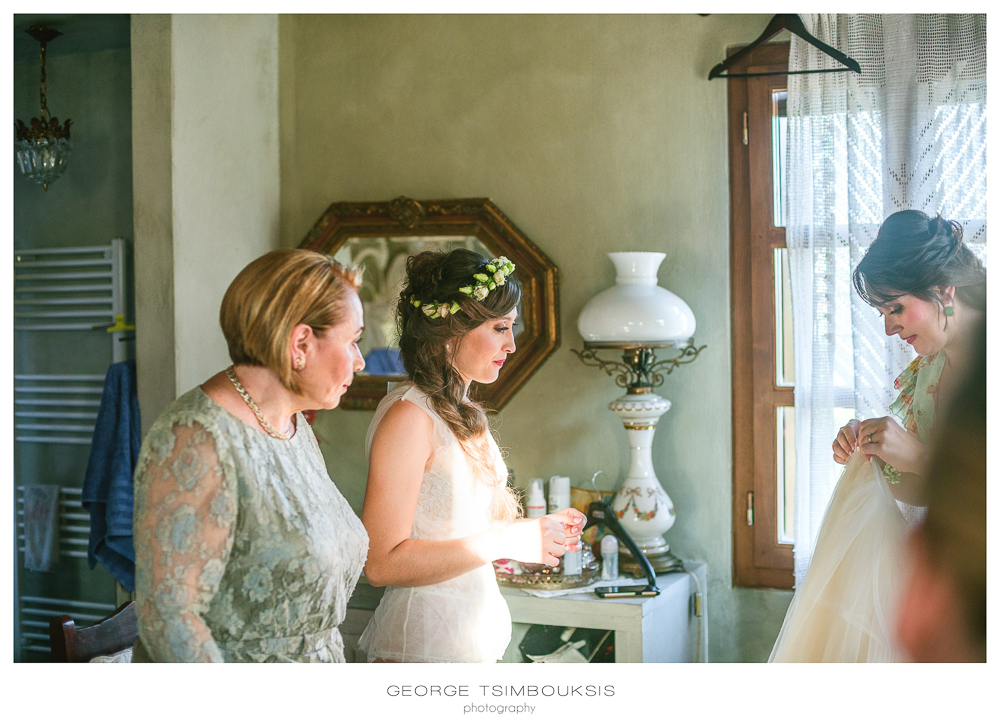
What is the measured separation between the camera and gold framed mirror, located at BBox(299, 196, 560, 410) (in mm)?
1771

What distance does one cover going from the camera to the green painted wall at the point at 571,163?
1.62 metres

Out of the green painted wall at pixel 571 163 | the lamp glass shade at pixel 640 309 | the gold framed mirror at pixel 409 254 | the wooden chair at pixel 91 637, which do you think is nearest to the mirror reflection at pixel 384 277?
the gold framed mirror at pixel 409 254

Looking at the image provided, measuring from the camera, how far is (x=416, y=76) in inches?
68.2

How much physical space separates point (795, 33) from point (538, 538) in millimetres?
1010

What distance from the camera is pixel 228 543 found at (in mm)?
849

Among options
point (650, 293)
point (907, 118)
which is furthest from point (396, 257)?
point (907, 118)

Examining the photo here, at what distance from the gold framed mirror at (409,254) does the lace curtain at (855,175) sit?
1.81 feet

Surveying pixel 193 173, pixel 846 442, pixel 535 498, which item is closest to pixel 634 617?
pixel 535 498

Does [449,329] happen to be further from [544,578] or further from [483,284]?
[544,578]

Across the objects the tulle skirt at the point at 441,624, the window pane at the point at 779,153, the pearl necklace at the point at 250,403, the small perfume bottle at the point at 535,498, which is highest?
the window pane at the point at 779,153

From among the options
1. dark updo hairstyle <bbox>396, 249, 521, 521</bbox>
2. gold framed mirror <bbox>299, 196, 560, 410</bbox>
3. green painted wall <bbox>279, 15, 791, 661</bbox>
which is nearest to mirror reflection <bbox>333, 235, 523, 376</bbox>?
gold framed mirror <bbox>299, 196, 560, 410</bbox>

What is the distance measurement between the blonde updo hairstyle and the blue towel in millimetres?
975

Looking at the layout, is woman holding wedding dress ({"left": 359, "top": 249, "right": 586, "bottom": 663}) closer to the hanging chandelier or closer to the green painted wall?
the green painted wall

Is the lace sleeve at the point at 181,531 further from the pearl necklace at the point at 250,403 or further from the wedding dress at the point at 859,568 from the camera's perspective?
the wedding dress at the point at 859,568
